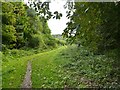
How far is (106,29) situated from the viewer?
17.8 ft

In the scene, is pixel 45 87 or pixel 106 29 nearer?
pixel 106 29

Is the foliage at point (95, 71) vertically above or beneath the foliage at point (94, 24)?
beneath

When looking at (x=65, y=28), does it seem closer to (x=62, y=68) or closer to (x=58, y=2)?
(x=58, y=2)

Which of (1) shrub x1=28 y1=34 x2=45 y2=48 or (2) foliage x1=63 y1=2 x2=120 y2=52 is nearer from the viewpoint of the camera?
(2) foliage x1=63 y1=2 x2=120 y2=52

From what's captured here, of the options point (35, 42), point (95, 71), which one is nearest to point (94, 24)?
point (95, 71)

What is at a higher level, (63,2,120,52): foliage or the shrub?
(63,2,120,52): foliage

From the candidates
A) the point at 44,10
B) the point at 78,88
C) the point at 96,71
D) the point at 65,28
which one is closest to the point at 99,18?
the point at 65,28

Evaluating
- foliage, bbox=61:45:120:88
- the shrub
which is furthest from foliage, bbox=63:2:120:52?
the shrub

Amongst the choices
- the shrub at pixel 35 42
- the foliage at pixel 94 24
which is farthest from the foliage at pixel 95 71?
the shrub at pixel 35 42

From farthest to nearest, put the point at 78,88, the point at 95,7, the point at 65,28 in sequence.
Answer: the point at 78,88, the point at 65,28, the point at 95,7

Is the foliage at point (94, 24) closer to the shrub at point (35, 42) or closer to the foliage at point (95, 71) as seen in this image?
the foliage at point (95, 71)

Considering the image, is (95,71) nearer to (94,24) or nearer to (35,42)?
(94,24)

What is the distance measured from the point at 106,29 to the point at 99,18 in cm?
44

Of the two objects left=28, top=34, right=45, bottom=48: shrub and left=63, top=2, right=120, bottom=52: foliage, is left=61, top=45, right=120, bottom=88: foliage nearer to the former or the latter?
left=63, top=2, right=120, bottom=52: foliage
